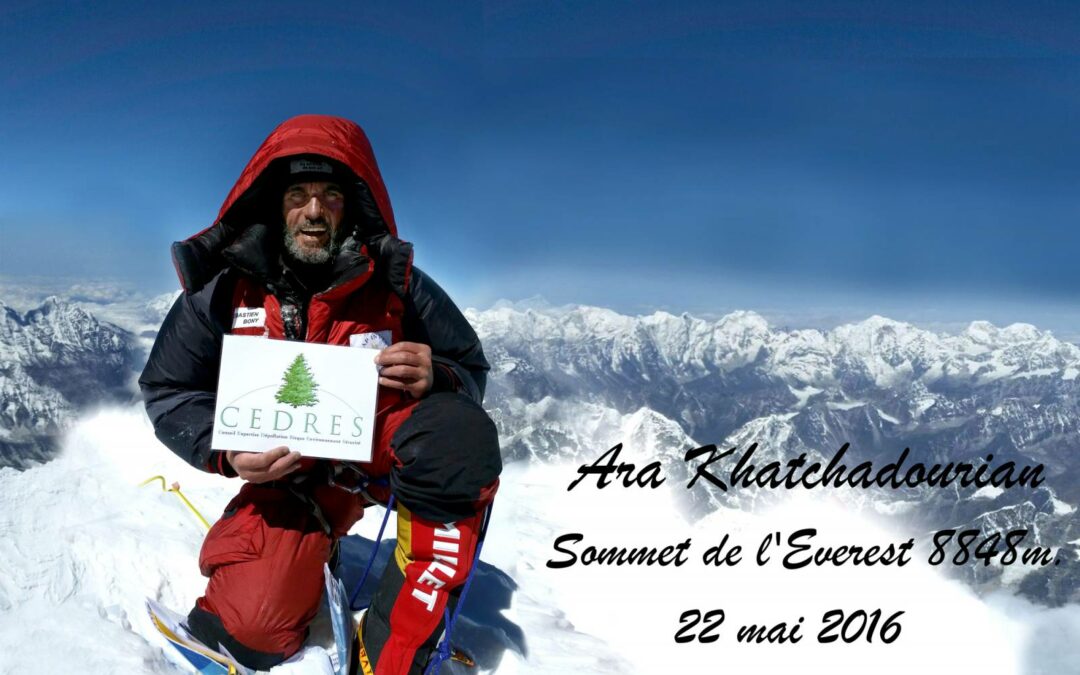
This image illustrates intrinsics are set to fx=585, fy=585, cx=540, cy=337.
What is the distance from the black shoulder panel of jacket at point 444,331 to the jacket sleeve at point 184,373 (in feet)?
3.52

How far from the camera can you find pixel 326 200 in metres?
3.46

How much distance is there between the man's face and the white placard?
2.58ft

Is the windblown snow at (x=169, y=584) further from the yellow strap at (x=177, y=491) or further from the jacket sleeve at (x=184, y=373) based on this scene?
the jacket sleeve at (x=184, y=373)

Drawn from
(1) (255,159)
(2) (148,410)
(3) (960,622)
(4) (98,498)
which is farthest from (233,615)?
(3) (960,622)

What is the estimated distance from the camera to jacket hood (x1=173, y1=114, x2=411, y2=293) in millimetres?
3158

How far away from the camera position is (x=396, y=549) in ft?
10.5

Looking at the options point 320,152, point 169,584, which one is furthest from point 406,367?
point 169,584

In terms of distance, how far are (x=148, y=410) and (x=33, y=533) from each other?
4.94ft

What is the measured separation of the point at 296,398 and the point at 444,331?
107 centimetres

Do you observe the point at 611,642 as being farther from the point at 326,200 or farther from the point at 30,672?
the point at 326,200

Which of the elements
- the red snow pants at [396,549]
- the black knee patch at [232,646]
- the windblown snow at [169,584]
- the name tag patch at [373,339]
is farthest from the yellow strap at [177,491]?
the name tag patch at [373,339]

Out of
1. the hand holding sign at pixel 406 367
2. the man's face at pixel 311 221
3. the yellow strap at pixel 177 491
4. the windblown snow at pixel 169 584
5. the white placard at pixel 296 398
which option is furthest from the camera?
the yellow strap at pixel 177 491

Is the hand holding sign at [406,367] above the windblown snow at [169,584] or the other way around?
above

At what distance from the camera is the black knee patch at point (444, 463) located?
2822 millimetres
